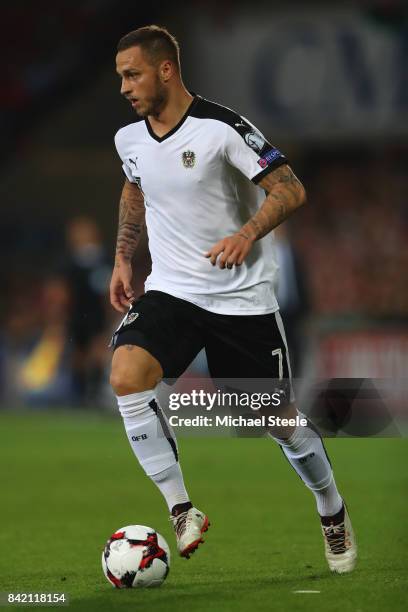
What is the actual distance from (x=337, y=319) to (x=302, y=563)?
7.71 meters

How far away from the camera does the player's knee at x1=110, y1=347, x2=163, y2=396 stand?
4438 millimetres

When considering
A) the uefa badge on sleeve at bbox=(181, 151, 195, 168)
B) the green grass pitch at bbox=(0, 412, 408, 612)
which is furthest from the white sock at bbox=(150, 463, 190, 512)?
the uefa badge on sleeve at bbox=(181, 151, 195, 168)

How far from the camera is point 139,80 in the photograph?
4.65 meters

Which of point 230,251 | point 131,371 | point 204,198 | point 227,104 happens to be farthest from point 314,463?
point 227,104

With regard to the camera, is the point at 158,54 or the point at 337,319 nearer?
the point at 158,54

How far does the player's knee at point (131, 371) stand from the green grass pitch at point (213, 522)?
667 mm

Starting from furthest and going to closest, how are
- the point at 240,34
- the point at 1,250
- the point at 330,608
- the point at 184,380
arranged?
the point at 1,250, the point at 240,34, the point at 184,380, the point at 330,608

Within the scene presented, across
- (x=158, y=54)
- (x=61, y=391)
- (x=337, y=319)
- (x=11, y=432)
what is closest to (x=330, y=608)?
(x=158, y=54)

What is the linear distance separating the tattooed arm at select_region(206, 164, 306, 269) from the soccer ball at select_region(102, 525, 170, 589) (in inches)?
38.2

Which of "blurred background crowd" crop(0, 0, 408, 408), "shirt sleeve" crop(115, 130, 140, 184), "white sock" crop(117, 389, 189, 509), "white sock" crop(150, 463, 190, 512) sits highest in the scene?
"shirt sleeve" crop(115, 130, 140, 184)

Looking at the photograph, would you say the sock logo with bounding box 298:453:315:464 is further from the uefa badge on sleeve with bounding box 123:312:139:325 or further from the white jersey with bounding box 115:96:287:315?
the uefa badge on sleeve with bounding box 123:312:139:325

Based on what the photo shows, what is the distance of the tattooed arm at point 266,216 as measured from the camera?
431 centimetres

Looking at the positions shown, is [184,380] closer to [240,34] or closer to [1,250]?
[240,34]

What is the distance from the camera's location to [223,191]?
4.70 meters
